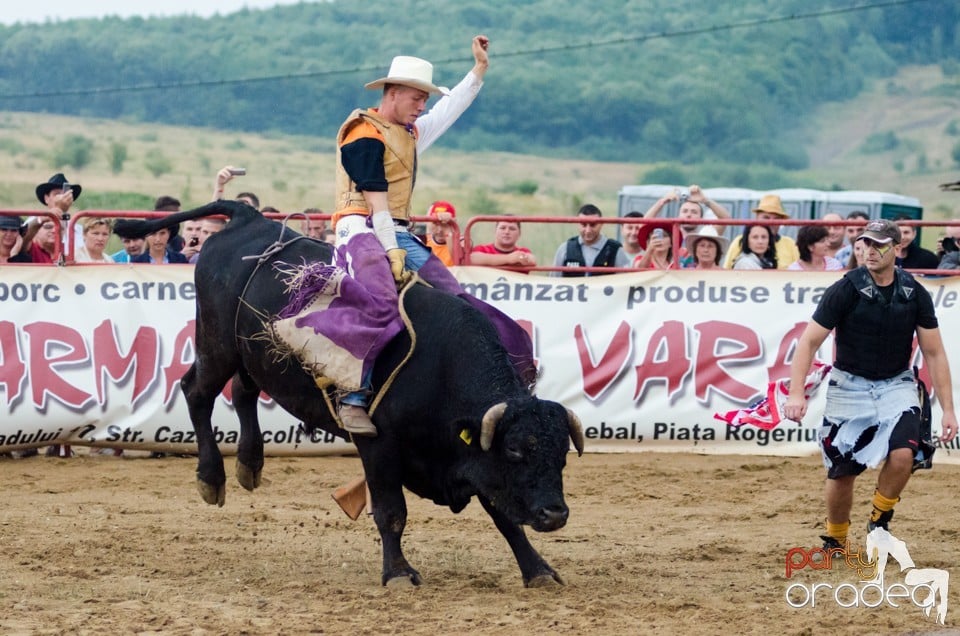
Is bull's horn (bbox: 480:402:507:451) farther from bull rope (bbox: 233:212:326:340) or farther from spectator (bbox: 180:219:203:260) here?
spectator (bbox: 180:219:203:260)

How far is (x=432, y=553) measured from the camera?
7559 mm

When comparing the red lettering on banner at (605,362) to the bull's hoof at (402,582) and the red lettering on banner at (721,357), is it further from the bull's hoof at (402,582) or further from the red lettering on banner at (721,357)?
the bull's hoof at (402,582)

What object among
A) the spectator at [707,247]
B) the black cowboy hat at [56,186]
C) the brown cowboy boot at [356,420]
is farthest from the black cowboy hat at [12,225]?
the brown cowboy boot at [356,420]

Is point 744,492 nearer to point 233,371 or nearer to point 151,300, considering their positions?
point 233,371

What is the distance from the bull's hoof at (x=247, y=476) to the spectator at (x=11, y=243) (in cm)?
418

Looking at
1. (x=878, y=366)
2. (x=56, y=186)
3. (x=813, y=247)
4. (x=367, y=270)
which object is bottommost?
(x=878, y=366)

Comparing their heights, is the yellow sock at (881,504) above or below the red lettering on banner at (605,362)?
below

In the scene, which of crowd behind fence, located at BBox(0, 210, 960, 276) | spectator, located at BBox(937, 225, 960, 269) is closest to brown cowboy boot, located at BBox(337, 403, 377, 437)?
crowd behind fence, located at BBox(0, 210, 960, 276)

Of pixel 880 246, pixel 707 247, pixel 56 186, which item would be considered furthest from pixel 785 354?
pixel 56 186

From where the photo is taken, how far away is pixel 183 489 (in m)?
9.60

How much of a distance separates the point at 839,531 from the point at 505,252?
474 cm

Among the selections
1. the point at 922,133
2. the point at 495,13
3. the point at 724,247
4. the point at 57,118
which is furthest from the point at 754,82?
the point at 724,247

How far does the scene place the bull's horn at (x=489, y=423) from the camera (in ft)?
19.9

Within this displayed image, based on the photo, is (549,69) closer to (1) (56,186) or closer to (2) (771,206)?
(2) (771,206)
